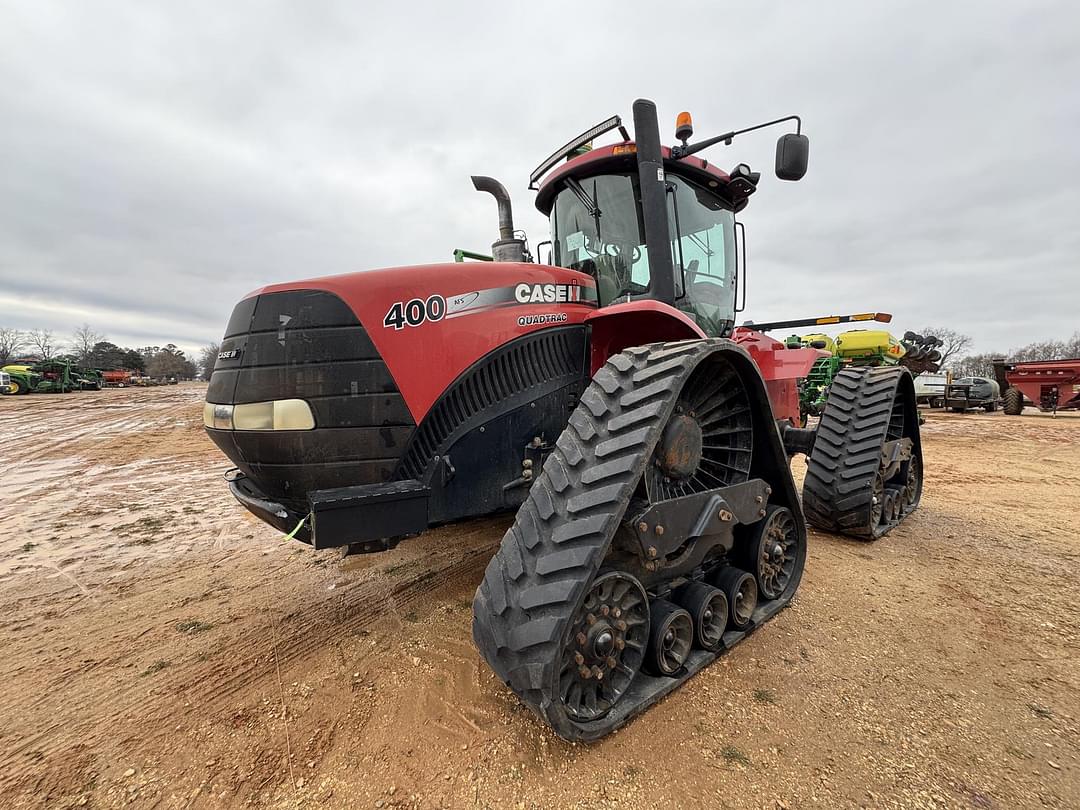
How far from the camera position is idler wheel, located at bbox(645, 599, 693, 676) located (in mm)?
2150

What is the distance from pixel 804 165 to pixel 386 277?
8.27ft

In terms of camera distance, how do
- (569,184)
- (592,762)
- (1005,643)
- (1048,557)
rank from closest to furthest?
1. (592,762)
2. (1005,643)
3. (569,184)
4. (1048,557)

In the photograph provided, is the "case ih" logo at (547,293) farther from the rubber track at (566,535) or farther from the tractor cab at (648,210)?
the rubber track at (566,535)

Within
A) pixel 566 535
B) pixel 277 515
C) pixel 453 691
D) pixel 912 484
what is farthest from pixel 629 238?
pixel 912 484

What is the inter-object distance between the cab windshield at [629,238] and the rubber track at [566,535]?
1.23 m

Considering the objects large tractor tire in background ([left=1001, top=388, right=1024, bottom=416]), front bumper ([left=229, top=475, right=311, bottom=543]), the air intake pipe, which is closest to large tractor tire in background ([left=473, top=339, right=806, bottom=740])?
front bumper ([left=229, top=475, right=311, bottom=543])

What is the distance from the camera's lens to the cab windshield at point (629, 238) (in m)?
3.24

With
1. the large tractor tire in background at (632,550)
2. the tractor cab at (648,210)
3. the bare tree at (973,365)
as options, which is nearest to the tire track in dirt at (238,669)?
the large tractor tire in background at (632,550)

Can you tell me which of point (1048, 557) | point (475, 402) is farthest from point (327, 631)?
point (1048, 557)

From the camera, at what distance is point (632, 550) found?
2.06m

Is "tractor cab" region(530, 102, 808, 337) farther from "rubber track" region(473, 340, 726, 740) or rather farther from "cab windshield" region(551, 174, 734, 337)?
"rubber track" region(473, 340, 726, 740)

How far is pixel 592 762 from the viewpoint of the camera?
182cm

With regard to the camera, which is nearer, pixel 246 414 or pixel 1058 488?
pixel 246 414

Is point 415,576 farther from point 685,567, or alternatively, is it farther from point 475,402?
point 685,567
